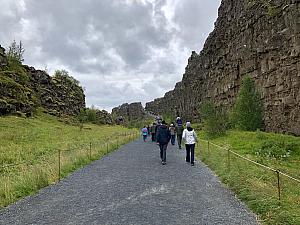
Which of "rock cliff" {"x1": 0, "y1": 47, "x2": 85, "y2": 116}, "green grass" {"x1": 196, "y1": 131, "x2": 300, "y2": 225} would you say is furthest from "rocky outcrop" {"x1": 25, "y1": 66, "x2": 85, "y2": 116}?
"green grass" {"x1": 196, "y1": 131, "x2": 300, "y2": 225}

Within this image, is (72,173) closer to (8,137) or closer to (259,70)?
(8,137)

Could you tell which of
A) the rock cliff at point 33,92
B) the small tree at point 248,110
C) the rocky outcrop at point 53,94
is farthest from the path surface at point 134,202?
the rocky outcrop at point 53,94

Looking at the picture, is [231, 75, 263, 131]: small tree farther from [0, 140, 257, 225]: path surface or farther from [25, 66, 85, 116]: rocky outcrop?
[25, 66, 85, 116]: rocky outcrop

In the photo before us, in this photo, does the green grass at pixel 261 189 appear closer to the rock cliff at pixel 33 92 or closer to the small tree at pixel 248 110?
the small tree at pixel 248 110

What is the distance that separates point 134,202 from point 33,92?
85722mm

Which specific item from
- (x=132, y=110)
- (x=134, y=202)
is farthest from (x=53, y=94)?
(x=134, y=202)

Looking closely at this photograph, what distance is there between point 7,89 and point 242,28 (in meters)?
43.6

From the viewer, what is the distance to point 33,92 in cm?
8956

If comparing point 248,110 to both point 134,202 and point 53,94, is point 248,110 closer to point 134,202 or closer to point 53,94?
point 134,202

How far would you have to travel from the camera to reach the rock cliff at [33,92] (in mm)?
65562

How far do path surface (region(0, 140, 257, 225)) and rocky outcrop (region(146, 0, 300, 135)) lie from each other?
17.2 m

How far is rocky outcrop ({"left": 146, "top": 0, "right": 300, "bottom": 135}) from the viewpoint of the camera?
141 ft

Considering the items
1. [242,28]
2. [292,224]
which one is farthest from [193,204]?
[242,28]

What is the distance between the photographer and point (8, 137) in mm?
33500
